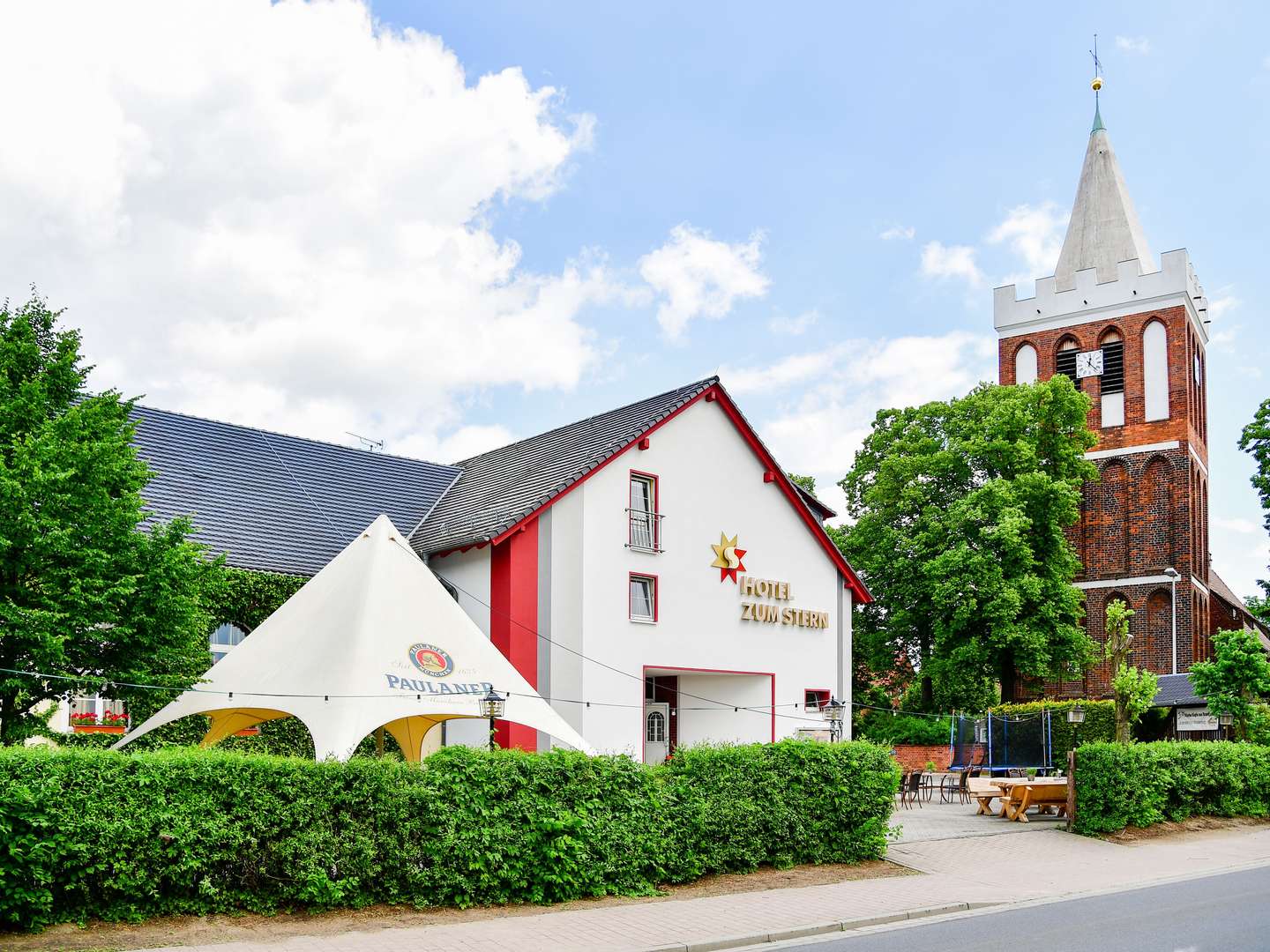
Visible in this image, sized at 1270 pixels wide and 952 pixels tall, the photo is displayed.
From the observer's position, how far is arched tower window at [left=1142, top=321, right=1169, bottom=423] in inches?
1896

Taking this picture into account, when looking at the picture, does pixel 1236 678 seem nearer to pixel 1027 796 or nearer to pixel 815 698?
pixel 1027 796

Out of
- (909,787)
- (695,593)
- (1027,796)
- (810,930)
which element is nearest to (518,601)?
(695,593)

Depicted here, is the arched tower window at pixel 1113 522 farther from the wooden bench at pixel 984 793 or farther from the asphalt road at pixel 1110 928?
the asphalt road at pixel 1110 928

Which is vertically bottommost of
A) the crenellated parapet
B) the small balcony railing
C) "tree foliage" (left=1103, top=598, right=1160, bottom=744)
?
"tree foliage" (left=1103, top=598, right=1160, bottom=744)

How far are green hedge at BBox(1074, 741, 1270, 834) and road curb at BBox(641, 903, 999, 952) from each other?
780 cm

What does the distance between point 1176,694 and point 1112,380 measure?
15587 mm

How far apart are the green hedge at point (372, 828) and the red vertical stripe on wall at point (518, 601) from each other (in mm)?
8641

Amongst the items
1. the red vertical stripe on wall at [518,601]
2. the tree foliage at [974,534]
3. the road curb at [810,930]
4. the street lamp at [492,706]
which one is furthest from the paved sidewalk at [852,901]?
the tree foliage at [974,534]

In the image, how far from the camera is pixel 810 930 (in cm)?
1172

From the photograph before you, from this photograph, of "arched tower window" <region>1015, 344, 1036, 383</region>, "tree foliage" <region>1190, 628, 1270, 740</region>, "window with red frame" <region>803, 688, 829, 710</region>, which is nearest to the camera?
"tree foliage" <region>1190, 628, 1270, 740</region>

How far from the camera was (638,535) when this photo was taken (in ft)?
80.9


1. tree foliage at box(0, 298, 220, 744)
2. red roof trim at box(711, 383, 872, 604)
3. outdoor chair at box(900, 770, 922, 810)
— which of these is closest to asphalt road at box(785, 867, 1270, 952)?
tree foliage at box(0, 298, 220, 744)

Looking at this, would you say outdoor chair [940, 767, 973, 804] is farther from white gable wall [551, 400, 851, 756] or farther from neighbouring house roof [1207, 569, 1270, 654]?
neighbouring house roof [1207, 569, 1270, 654]

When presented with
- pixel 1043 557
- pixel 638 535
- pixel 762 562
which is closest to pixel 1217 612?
pixel 1043 557
